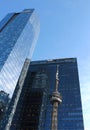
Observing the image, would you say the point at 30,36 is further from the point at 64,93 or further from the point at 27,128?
the point at 27,128

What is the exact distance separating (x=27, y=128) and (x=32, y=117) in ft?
24.1

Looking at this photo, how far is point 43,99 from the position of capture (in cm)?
12400

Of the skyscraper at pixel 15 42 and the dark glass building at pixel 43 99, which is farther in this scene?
the dark glass building at pixel 43 99

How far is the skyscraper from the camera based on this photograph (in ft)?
348

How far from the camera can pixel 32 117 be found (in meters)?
117

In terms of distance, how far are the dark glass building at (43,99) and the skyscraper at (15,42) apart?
11991 millimetres

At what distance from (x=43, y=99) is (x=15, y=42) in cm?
3553

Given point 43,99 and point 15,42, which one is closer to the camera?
point 15,42

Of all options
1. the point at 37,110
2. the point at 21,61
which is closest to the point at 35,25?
the point at 21,61

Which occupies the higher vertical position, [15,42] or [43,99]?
[15,42]

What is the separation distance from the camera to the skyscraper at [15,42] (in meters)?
106

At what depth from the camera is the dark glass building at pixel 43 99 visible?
10744cm

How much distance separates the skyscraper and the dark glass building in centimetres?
1199

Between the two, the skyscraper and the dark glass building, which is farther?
the dark glass building
